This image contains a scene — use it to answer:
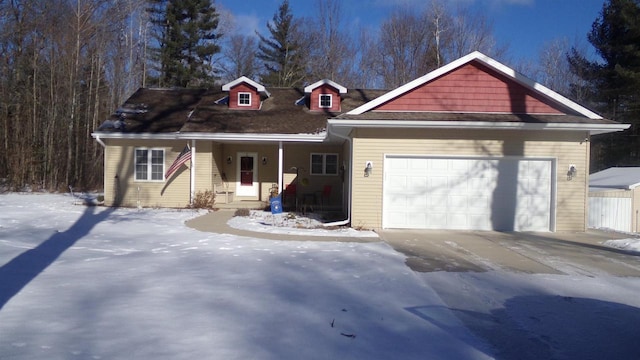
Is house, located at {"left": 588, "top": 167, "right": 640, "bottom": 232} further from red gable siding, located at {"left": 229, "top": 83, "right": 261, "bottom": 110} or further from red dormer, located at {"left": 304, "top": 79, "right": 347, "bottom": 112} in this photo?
red gable siding, located at {"left": 229, "top": 83, "right": 261, "bottom": 110}

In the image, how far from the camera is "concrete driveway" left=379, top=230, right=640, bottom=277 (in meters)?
7.81

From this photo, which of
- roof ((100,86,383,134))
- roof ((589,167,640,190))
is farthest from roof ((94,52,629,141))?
roof ((589,167,640,190))

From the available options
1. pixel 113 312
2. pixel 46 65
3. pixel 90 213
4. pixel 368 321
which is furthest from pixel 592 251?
pixel 46 65

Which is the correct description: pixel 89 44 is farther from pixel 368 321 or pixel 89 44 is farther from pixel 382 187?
pixel 368 321

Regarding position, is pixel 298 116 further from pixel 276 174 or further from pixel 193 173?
pixel 193 173

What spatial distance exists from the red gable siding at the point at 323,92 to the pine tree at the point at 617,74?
65.1ft

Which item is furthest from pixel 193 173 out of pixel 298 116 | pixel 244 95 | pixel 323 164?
pixel 323 164

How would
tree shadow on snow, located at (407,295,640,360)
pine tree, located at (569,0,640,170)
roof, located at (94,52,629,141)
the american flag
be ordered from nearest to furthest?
tree shadow on snow, located at (407,295,640,360) < roof, located at (94,52,629,141) < the american flag < pine tree, located at (569,0,640,170)

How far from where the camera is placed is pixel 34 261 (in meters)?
7.25

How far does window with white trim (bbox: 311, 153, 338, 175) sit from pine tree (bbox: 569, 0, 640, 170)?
2070cm

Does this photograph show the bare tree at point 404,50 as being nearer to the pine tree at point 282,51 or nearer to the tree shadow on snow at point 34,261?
the pine tree at point 282,51

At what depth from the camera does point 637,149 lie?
30328 millimetres

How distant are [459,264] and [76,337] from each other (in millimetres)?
5955

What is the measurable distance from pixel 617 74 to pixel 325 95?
21.3 metres
